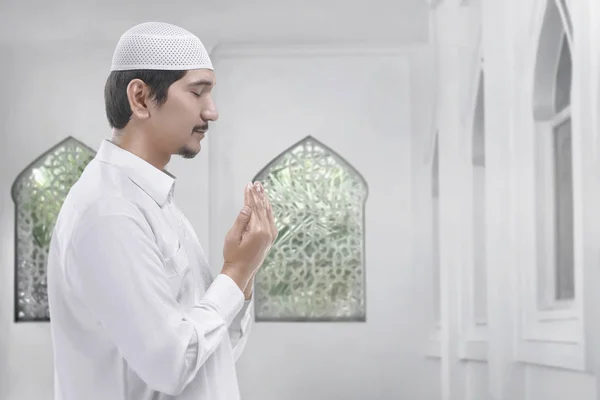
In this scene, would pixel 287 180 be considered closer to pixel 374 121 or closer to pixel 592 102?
pixel 374 121

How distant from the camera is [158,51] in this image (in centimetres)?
169

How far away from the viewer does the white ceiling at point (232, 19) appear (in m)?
7.24

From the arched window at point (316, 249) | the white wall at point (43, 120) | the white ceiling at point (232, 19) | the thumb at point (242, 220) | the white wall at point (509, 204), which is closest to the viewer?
the thumb at point (242, 220)

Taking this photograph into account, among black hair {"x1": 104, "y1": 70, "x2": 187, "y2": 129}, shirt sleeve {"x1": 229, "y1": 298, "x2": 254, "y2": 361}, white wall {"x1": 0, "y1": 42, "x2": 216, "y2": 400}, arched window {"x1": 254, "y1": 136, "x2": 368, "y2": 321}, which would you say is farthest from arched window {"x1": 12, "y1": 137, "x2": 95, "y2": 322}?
black hair {"x1": 104, "y1": 70, "x2": 187, "y2": 129}

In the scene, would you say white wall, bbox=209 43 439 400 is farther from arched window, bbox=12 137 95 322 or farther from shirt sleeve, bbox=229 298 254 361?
shirt sleeve, bbox=229 298 254 361

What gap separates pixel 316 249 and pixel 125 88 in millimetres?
5895

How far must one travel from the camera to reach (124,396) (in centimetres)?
160

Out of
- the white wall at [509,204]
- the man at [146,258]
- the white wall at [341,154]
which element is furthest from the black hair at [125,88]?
the white wall at [341,154]

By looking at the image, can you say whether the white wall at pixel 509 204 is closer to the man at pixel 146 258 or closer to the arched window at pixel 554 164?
the arched window at pixel 554 164

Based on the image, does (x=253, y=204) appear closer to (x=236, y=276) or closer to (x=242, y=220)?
(x=242, y=220)

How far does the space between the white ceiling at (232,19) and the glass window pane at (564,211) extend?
11.2 ft

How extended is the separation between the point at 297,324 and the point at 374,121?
1587mm

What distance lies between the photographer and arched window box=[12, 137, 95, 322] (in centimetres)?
752

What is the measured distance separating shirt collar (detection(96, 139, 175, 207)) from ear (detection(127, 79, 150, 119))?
0.23ft
